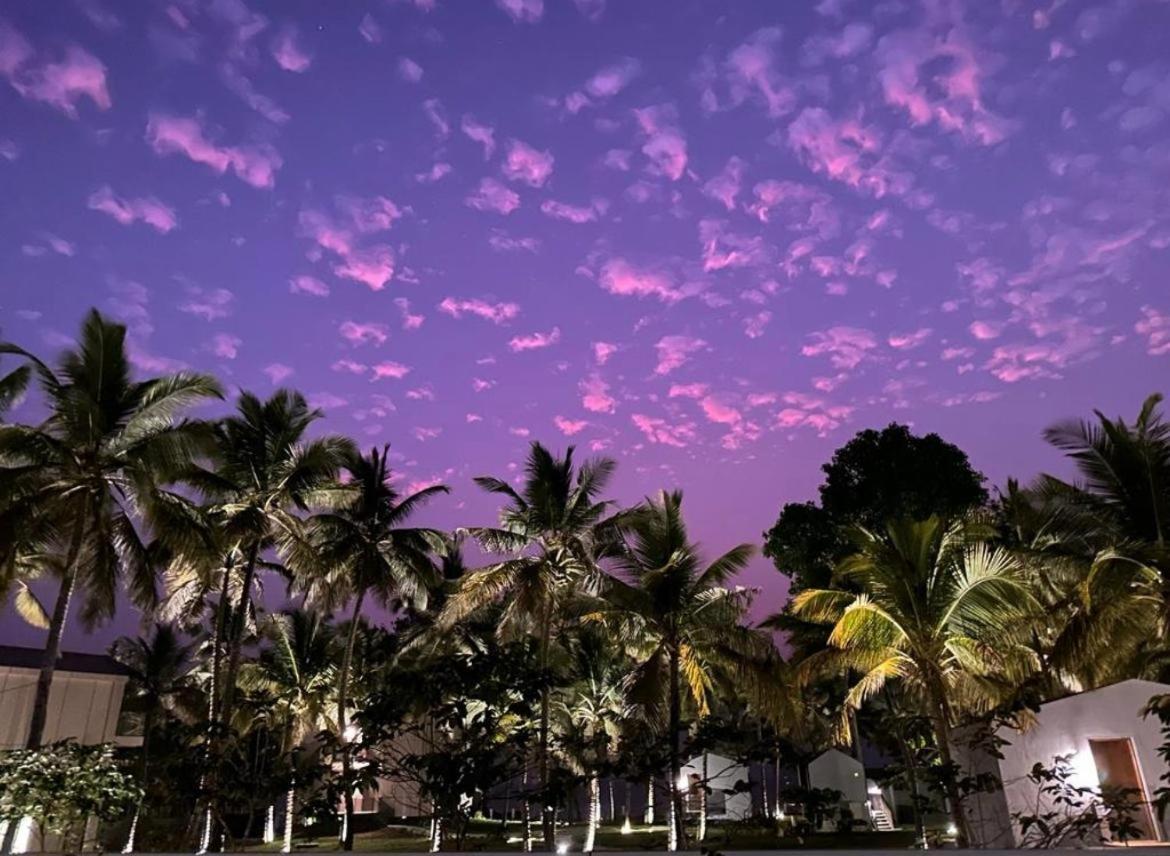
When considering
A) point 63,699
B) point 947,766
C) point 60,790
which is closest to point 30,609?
point 63,699

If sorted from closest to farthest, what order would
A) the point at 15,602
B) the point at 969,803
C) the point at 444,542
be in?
the point at 969,803, the point at 15,602, the point at 444,542

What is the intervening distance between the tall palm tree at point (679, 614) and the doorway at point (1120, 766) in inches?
235

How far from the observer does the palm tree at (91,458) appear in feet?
39.7

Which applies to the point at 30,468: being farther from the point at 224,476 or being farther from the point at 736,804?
the point at 736,804

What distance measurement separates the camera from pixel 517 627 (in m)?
19.1

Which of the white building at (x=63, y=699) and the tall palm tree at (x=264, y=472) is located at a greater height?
the tall palm tree at (x=264, y=472)

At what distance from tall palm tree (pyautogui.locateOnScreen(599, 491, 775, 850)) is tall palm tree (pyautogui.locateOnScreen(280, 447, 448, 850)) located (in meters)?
→ 7.11

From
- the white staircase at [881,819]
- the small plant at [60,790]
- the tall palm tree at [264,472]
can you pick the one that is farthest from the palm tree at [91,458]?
the white staircase at [881,819]

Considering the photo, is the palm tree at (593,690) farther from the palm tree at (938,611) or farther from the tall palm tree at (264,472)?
the palm tree at (938,611)

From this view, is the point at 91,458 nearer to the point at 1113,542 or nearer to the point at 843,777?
the point at 1113,542

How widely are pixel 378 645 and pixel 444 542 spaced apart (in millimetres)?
12143

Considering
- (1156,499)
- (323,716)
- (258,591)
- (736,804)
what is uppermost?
(258,591)

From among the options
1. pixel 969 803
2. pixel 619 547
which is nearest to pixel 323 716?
pixel 619 547

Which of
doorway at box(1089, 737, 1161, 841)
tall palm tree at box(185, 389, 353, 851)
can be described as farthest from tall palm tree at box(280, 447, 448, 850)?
doorway at box(1089, 737, 1161, 841)
